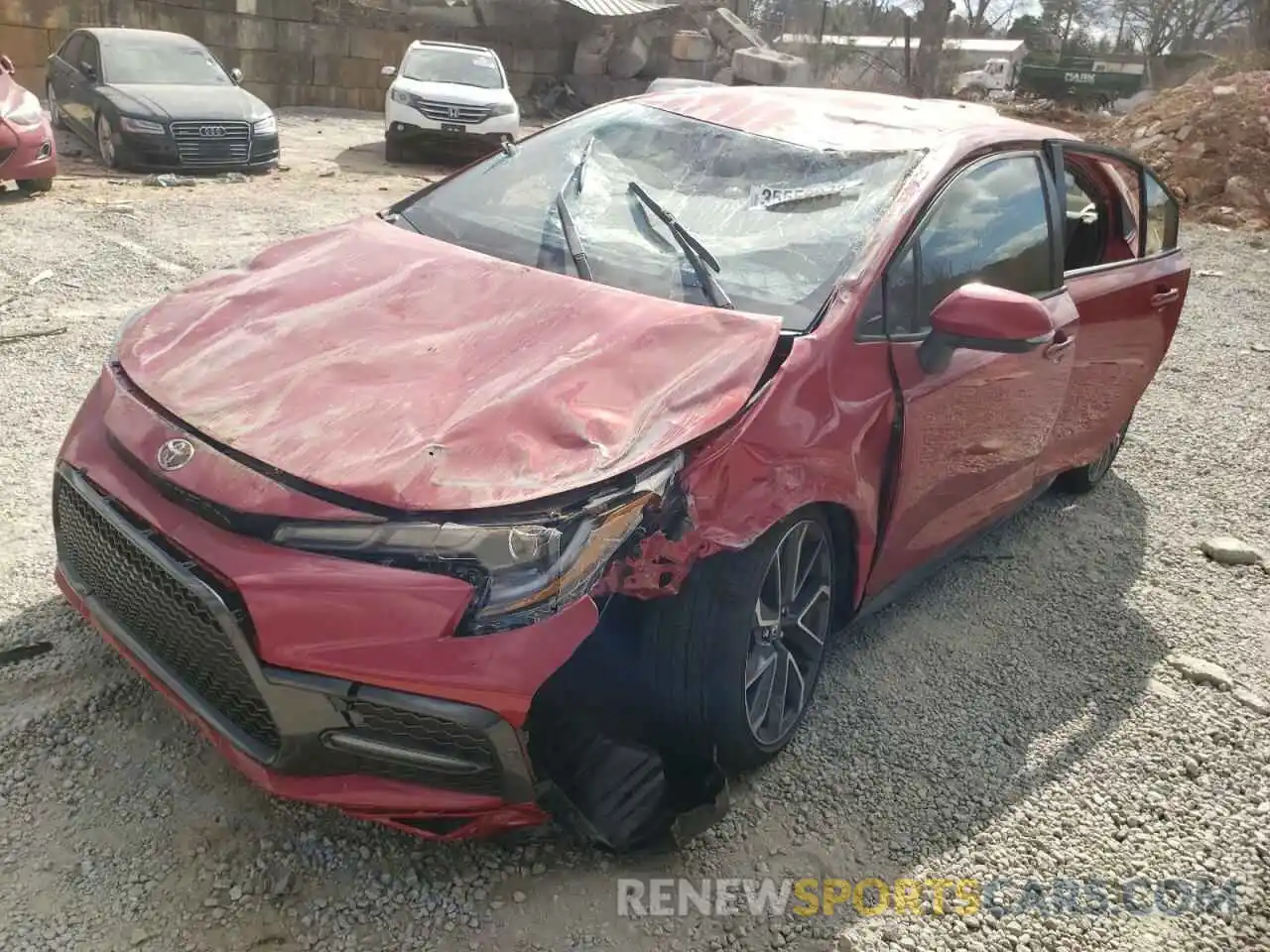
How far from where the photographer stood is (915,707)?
10.5ft

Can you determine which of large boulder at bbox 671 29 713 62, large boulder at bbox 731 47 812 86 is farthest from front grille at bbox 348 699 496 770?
large boulder at bbox 671 29 713 62

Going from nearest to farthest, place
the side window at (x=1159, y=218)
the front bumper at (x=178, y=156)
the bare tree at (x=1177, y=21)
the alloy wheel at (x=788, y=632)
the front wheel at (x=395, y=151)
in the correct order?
1. the alloy wheel at (x=788, y=632)
2. the side window at (x=1159, y=218)
3. the front bumper at (x=178, y=156)
4. the front wheel at (x=395, y=151)
5. the bare tree at (x=1177, y=21)

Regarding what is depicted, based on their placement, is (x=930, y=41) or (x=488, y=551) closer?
(x=488, y=551)

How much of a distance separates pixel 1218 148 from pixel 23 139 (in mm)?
13873

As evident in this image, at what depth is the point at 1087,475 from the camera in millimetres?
4824

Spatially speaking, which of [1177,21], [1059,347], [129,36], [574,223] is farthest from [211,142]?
[1177,21]

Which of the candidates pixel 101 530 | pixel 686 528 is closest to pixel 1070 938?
pixel 686 528

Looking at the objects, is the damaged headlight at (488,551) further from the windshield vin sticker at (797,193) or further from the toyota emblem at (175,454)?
the windshield vin sticker at (797,193)

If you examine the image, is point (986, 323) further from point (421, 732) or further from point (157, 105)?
point (157, 105)

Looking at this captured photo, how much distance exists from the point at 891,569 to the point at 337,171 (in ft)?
37.1

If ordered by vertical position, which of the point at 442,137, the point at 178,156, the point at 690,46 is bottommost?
the point at 178,156

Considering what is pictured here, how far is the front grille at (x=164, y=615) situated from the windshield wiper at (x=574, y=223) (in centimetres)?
133

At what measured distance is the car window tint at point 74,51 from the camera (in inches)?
477

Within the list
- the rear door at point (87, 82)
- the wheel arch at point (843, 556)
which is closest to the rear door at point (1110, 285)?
the wheel arch at point (843, 556)
